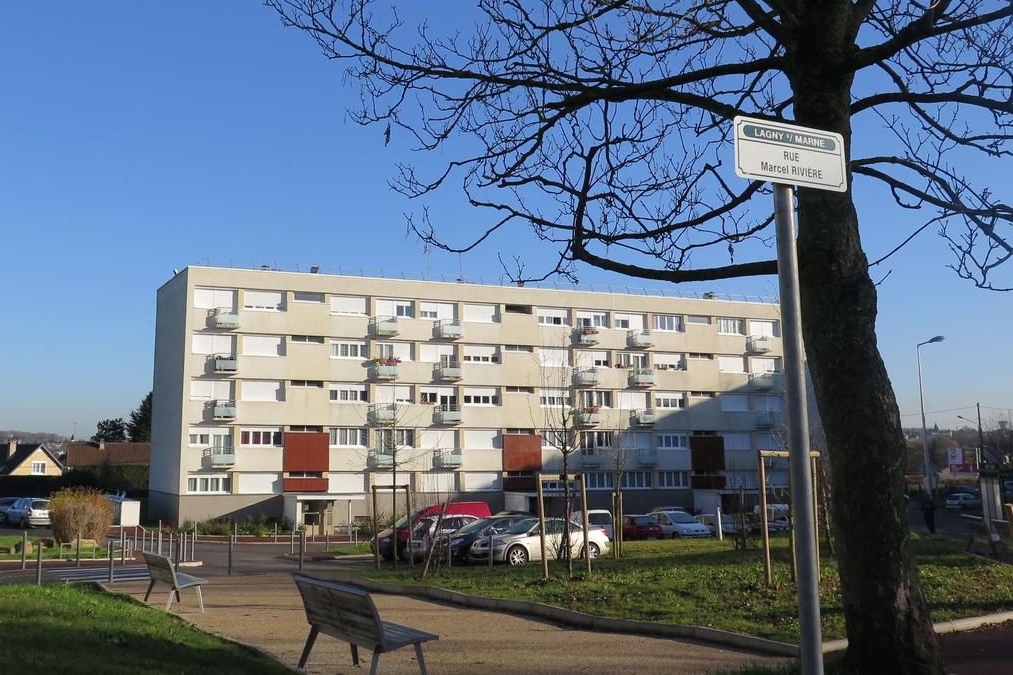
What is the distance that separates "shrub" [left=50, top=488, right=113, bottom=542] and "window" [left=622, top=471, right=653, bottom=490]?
124 feet

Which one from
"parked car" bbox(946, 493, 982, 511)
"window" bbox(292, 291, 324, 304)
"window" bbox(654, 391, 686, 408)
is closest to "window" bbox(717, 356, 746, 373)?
"window" bbox(654, 391, 686, 408)

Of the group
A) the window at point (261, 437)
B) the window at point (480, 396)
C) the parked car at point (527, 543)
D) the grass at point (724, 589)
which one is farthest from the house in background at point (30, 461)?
the grass at point (724, 589)

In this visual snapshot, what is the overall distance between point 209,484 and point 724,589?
45.5 metres

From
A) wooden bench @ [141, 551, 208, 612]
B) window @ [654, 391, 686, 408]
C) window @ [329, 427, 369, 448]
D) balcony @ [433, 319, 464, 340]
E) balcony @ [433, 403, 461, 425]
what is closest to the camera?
wooden bench @ [141, 551, 208, 612]

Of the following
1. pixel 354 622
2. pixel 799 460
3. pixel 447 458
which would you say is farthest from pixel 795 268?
pixel 447 458

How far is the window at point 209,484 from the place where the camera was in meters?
53.8

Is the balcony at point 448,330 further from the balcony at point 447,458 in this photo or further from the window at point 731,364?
the window at point 731,364

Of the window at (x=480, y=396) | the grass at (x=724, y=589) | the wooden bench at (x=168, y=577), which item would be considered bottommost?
the grass at (x=724, y=589)

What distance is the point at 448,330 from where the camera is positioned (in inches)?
2354

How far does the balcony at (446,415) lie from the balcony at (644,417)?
473 inches

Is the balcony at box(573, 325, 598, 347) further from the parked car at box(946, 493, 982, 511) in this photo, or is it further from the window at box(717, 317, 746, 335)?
the parked car at box(946, 493, 982, 511)

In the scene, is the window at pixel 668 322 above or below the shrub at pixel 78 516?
above

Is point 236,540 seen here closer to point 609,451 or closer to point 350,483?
point 350,483

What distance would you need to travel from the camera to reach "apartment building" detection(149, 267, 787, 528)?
54844 millimetres
